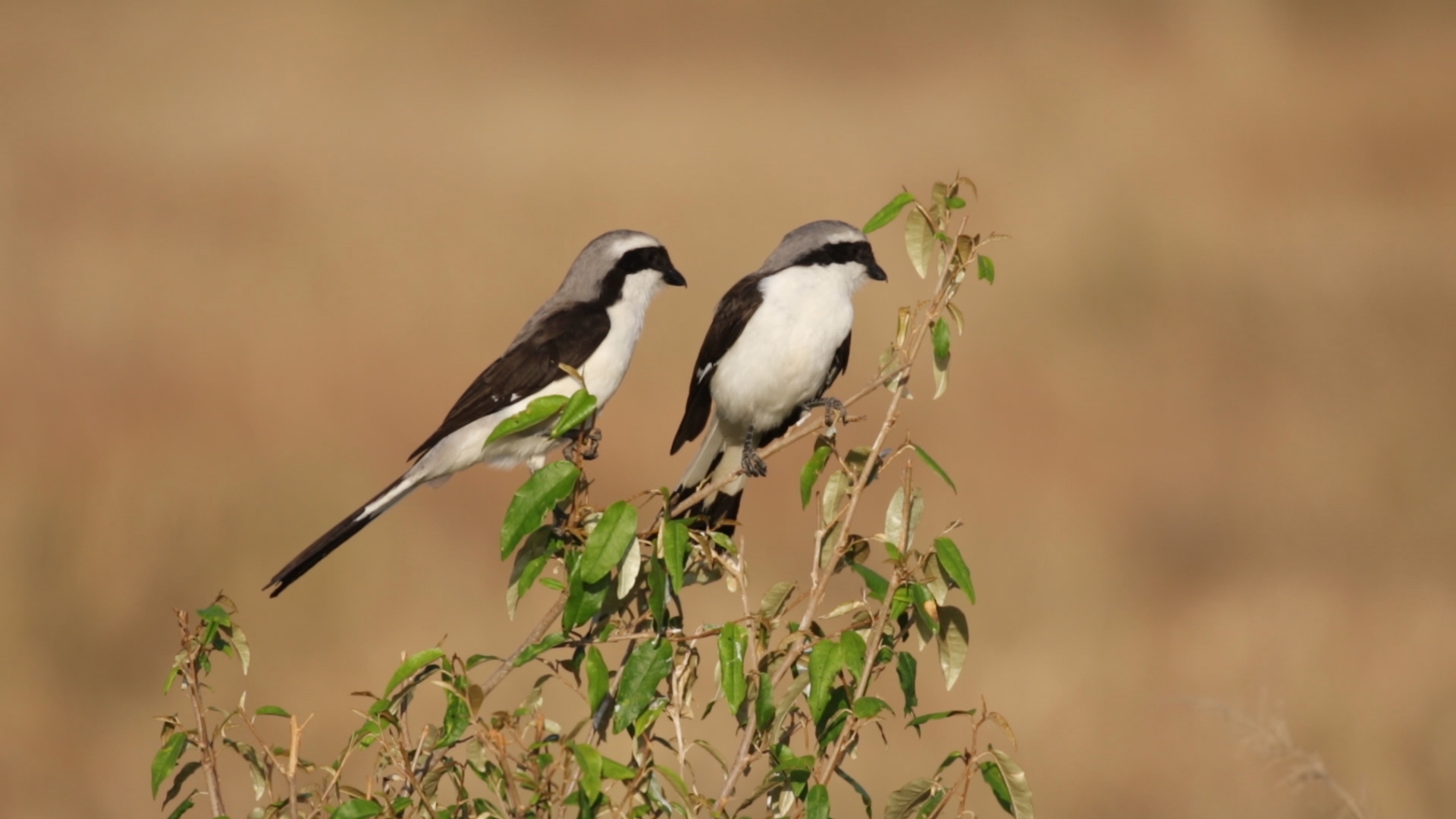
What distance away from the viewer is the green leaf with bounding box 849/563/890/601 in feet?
7.06

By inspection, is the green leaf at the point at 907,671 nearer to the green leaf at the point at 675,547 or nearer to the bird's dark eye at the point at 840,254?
the green leaf at the point at 675,547

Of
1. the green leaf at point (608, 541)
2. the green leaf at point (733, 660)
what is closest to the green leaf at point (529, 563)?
the green leaf at point (608, 541)

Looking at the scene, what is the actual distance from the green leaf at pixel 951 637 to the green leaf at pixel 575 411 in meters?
0.64

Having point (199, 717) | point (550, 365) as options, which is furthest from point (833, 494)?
point (550, 365)

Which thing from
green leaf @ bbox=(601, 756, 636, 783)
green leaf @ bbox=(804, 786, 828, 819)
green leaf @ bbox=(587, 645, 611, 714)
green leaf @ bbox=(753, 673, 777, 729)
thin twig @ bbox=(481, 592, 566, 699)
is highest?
thin twig @ bbox=(481, 592, 566, 699)

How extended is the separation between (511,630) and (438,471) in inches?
136

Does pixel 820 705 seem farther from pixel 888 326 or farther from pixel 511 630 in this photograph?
pixel 888 326

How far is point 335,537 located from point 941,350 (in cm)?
151

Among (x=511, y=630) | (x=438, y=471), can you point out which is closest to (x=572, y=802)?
(x=438, y=471)

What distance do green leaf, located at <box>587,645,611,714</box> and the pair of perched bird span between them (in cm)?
151

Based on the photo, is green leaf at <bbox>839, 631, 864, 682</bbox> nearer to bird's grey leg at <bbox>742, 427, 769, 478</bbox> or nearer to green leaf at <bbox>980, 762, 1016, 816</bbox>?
green leaf at <bbox>980, 762, 1016, 816</bbox>

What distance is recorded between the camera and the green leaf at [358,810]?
180 centimetres

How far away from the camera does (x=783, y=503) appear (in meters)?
8.09

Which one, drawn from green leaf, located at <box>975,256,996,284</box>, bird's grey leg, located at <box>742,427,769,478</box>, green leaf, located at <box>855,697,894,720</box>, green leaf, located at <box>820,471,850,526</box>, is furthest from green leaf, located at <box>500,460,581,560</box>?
bird's grey leg, located at <box>742,427,769,478</box>
